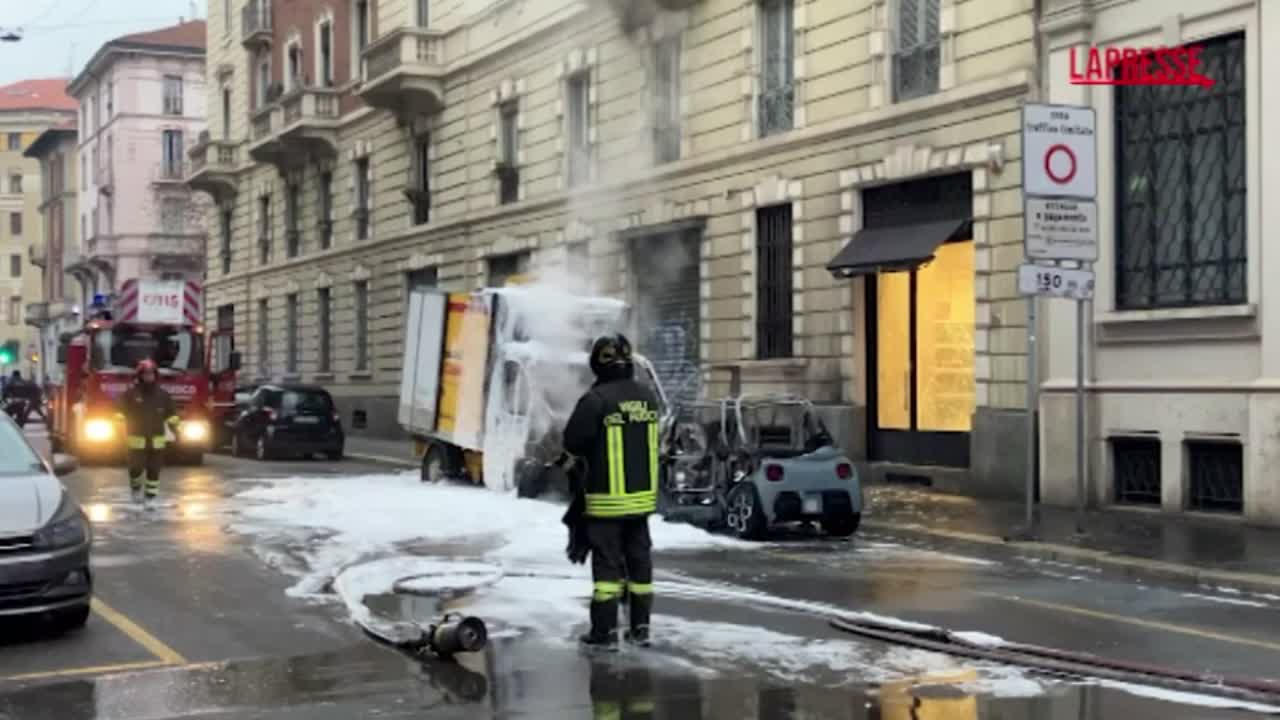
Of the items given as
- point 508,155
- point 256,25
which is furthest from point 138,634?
point 256,25

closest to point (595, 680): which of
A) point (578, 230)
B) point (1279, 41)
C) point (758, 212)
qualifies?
point (1279, 41)

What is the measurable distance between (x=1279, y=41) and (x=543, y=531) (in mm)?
8969

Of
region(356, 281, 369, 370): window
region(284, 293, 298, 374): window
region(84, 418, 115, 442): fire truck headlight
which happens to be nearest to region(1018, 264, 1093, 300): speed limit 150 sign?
region(84, 418, 115, 442): fire truck headlight

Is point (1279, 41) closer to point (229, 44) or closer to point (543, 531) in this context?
point (543, 531)

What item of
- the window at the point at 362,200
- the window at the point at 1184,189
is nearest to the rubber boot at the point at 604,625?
the window at the point at 1184,189

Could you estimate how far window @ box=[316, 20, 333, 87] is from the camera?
4097 cm

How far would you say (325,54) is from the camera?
41375mm

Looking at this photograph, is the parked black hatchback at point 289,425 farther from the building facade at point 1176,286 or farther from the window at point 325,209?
the building facade at point 1176,286

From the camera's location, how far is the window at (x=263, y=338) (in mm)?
45594

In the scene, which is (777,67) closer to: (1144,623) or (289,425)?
(289,425)

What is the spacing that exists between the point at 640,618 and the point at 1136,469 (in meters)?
10.3

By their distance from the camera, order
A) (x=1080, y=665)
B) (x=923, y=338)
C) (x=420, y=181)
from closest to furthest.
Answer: (x=1080, y=665)
(x=923, y=338)
(x=420, y=181)

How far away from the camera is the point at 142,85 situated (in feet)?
238

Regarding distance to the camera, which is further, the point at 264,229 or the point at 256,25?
the point at 264,229
